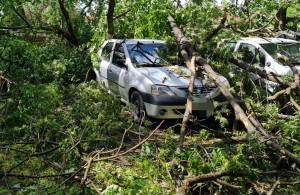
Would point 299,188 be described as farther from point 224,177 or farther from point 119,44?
point 119,44

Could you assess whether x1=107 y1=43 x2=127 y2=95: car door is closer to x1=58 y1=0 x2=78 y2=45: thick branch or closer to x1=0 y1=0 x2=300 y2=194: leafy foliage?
x1=0 y1=0 x2=300 y2=194: leafy foliage

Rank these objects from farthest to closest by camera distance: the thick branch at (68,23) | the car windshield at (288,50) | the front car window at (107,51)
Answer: the thick branch at (68,23) → the car windshield at (288,50) → the front car window at (107,51)

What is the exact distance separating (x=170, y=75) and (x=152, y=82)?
0.43m

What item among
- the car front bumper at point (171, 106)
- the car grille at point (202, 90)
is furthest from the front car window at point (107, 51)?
the car grille at point (202, 90)

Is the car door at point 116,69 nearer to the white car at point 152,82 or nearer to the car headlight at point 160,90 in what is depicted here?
the white car at point 152,82

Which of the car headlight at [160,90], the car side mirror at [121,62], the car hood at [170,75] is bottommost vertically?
the car headlight at [160,90]

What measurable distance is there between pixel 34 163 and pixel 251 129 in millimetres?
2421

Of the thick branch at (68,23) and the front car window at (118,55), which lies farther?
the thick branch at (68,23)

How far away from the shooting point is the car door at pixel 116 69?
7422mm

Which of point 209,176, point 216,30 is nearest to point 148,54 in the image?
point 216,30

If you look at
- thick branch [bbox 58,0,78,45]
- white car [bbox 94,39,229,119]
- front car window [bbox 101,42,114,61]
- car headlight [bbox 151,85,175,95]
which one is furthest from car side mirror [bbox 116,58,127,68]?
thick branch [bbox 58,0,78,45]

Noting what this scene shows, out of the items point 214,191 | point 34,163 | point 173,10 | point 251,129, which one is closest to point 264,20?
point 173,10

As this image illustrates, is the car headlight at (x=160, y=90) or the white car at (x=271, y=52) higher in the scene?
the white car at (x=271, y=52)

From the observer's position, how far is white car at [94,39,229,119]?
20.7 ft
